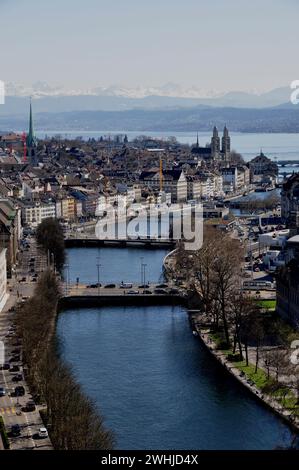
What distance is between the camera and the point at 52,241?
15656 mm

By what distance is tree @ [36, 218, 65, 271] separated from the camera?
1518 centimetres

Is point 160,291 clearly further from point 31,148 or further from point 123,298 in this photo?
point 31,148

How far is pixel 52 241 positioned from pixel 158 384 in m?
7.42

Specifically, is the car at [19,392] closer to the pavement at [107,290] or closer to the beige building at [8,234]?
the pavement at [107,290]

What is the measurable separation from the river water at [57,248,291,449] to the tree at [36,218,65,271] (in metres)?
2.95

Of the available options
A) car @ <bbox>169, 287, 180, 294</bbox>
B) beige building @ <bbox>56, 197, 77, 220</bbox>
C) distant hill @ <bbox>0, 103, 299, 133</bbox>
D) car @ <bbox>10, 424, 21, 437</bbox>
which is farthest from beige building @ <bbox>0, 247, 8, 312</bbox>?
distant hill @ <bbox>0, 103, 299, 133</bbox>

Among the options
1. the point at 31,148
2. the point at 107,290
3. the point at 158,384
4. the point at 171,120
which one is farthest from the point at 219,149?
the point at 171,120

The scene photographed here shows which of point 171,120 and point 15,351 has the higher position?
point 171,120

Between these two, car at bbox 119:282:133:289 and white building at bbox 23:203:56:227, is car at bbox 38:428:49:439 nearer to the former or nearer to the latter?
car at bbox 119:282:133:289

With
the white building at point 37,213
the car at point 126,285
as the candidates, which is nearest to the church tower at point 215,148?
the white building at point 37,213

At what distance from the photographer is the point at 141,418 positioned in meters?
7.49

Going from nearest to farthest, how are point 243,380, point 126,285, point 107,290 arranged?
point 243,380 → point 107,290 → point 126,285

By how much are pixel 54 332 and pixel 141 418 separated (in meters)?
3.18
